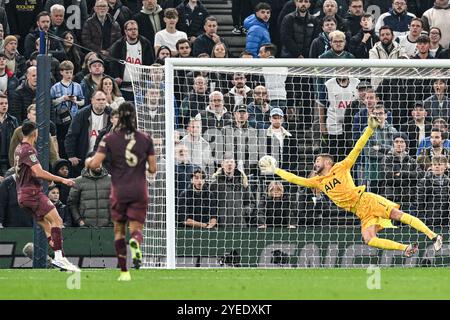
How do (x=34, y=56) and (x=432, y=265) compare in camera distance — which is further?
(x=34, y=56)

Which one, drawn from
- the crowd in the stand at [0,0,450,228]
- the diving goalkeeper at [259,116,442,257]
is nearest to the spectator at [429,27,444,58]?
the crowd in the stand at [0,0,450,228]

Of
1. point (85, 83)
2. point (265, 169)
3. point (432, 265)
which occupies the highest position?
point (85, 83)

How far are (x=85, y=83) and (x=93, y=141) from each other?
124 cm

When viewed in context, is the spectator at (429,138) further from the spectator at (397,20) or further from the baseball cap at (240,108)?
the spectator at (397,20)

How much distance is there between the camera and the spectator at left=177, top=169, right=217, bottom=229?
71.1ft

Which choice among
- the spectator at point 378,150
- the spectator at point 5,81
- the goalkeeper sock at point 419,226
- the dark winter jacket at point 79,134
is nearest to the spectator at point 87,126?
the dark winter jacket at point 79,134

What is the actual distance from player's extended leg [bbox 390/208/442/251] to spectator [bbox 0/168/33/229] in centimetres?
611

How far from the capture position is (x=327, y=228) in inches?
841

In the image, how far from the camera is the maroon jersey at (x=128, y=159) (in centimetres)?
1617

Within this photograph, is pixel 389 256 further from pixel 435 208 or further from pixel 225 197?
pixel 225 197

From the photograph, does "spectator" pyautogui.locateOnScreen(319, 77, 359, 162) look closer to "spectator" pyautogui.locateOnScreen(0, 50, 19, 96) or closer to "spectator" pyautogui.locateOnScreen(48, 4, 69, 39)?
"spectator" pyautogui.locateOnScreen(48, 4, 69, 39)

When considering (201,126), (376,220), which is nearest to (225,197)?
A: (201,126)

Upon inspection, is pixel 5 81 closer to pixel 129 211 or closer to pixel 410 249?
pixel 129 211

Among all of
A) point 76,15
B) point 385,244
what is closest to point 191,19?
point 76,15
